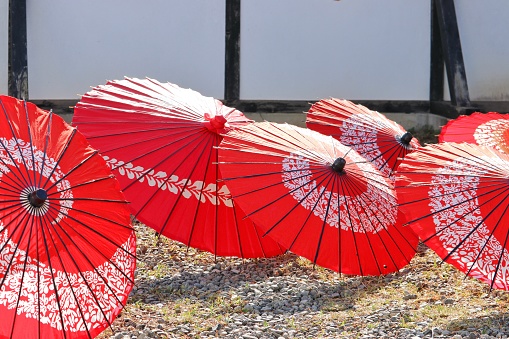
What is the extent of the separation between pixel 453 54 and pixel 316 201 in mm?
4229

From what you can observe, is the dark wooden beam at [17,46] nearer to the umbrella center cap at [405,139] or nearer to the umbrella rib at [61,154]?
the umbrella center cap at [405,139]

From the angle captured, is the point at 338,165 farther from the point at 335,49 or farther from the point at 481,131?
the point at 335,49

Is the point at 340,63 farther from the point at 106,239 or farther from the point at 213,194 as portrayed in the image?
the point at 106,239

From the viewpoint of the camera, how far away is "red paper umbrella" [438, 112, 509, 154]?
17.5 ft

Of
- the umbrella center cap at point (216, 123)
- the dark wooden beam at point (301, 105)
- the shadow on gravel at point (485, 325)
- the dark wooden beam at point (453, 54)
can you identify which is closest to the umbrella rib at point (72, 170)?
the umbrella center cap at point (216, 123)

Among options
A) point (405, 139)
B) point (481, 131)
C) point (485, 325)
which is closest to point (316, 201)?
point (485, 325)

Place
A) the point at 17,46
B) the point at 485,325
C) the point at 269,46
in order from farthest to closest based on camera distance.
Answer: the point at 269,46
the point at 17,46
the point at 485,325

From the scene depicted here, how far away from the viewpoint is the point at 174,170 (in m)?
4.61

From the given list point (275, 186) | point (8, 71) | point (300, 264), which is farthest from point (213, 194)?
point (8, 71)

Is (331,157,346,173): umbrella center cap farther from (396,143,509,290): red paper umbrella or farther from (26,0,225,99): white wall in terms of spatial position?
(26,0,225,99): white wall

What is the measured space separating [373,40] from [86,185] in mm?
5551

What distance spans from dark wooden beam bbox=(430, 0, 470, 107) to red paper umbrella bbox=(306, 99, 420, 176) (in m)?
2.47

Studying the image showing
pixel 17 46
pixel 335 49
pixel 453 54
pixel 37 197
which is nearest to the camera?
pixel 37 197

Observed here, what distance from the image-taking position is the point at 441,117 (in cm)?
822
